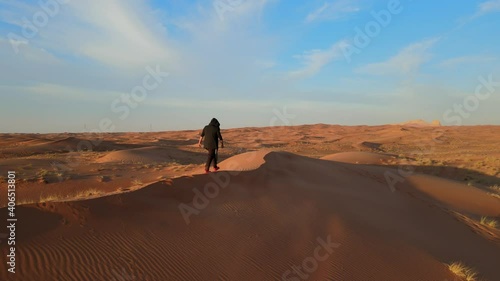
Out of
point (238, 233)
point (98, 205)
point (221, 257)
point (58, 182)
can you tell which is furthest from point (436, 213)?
point (58, 182)

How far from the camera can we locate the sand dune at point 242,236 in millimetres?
4379

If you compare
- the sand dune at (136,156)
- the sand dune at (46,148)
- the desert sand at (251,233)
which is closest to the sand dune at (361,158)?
the desert sand at (251,233)

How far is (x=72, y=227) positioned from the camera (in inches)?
189

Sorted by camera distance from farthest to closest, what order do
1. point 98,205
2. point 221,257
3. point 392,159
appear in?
point 392,159 < point 98,205 < point 221,257

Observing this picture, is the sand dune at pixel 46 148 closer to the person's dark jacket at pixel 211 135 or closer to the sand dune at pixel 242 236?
the person's dark jacket at pixel 211 135

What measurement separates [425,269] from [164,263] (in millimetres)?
4132

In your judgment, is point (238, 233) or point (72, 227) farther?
point (238, 233)

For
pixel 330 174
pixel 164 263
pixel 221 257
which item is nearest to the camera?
pixel 164 263

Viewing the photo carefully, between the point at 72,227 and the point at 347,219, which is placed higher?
the point at 72,227

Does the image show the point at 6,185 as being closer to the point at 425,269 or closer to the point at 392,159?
the point at 425,269

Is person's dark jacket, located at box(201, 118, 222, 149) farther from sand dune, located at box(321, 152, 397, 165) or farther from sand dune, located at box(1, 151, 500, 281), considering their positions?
sand dune, located at box(321, 152, 397, 165)

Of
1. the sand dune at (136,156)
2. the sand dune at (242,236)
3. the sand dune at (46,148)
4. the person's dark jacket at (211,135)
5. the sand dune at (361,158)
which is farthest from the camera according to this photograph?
the sand dune at (46,148)

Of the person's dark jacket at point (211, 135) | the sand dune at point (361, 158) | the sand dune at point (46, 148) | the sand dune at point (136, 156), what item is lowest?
the sand dune at point (361, 158)

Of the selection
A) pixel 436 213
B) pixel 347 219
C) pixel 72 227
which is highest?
pixel 72 227
